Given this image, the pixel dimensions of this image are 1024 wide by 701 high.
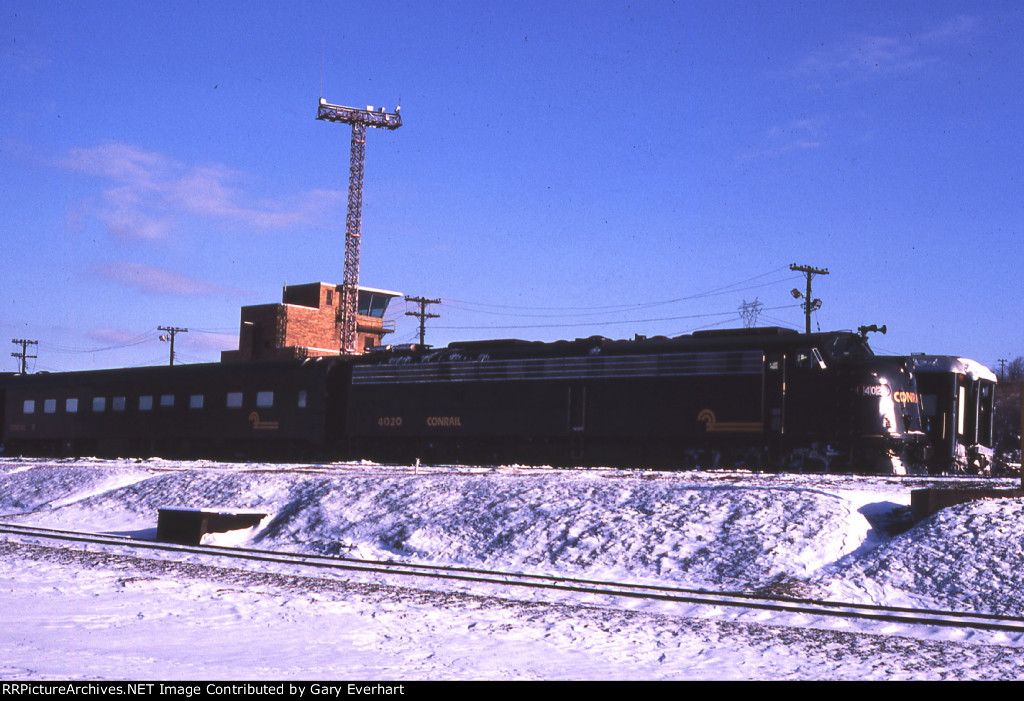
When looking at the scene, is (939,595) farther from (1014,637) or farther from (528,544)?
(528,544)

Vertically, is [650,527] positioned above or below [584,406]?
below

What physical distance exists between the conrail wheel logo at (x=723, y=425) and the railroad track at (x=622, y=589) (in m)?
10.6

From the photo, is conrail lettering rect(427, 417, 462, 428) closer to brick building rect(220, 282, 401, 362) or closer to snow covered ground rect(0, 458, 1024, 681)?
snow covered ground rect(0, 458, 1024, 681)

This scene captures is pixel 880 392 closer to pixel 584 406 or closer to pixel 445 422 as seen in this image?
pixel 584 406

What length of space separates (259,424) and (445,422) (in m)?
8.10

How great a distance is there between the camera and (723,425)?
23.0m

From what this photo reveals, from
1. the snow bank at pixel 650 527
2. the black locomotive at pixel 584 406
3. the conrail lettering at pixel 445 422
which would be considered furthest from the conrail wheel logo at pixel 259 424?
the snow bank at pixel 650 527

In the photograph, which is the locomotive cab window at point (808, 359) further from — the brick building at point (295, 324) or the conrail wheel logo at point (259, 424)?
the brick building at point (295, 324)

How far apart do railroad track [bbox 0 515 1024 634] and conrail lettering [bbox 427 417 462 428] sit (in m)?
11.9

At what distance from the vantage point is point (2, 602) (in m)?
10.4

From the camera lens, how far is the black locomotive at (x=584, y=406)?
22125mm

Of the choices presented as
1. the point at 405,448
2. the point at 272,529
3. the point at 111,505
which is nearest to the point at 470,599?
the point at 272,529

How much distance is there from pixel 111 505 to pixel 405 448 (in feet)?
30.9

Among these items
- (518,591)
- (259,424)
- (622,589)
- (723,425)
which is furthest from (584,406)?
(518,591)
